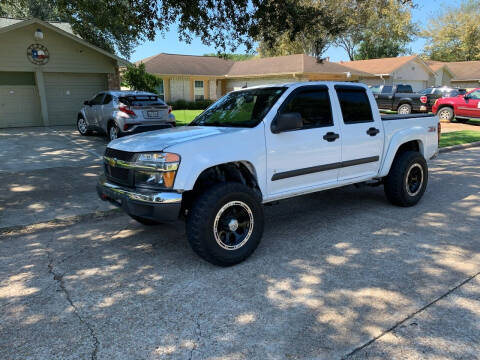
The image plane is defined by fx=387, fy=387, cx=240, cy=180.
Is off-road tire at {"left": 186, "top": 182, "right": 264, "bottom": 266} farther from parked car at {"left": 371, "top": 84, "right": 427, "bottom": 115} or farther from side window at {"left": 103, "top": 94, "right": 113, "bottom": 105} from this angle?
parked car at {"left": 371, "top": 84, "right": 427, "bottom": 115}

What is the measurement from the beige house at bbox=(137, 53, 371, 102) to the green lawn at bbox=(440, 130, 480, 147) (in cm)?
1521

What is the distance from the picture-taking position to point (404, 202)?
20.0 feet

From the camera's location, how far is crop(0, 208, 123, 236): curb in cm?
534

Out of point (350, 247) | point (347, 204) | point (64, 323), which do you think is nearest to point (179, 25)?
point (347, 204)

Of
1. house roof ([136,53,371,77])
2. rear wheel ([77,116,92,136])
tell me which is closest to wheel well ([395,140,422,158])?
rear wheel ([77,116,92,136])

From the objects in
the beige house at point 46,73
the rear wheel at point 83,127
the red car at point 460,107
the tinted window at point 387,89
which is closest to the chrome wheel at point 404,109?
the tinted window at point 387,89

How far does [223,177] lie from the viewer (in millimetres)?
4516

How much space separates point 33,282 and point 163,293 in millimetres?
1375

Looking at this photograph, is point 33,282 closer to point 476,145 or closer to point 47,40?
point 476,145

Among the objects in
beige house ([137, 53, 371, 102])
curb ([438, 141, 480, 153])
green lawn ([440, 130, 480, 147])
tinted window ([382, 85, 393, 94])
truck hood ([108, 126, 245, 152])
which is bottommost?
curb ([438, 141, 480, 153])

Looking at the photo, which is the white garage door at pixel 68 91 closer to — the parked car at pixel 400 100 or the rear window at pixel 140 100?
the rear window at pixel 140 100

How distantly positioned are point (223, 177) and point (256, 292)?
1.45m

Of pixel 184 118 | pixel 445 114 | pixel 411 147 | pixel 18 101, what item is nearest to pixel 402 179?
pixel 411 147

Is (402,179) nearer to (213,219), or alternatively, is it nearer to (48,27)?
(213,219)
